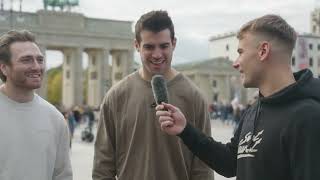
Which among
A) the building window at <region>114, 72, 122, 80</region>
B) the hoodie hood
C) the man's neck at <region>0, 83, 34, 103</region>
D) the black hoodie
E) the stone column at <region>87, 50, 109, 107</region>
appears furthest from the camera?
the building window at <region>114, 72, 122, 80</region>

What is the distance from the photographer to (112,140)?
4145 mm

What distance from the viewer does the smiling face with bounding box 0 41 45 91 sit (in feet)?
13.0

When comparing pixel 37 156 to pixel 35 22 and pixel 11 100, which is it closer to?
pixel 11 100

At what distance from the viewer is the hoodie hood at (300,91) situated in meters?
2.88

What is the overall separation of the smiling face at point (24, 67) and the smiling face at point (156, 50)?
0.76m

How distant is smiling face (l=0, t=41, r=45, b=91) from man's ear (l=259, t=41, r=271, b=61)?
1.70m

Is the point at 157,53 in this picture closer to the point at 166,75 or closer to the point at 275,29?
the point at 166,75

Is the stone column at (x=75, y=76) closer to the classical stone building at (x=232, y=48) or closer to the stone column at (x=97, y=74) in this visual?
the stone column at (x=97, y=74)

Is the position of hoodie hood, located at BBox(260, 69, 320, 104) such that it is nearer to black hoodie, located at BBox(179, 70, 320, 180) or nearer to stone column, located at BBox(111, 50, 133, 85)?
black hoodie, located at BBox(179, 70, 320, 180)

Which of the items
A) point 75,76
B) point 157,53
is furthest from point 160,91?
point 75,76

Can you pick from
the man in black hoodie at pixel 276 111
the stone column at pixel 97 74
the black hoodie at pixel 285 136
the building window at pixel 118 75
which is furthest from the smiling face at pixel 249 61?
the building window at pixel 118 75

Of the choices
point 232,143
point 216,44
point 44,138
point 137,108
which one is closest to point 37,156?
point 44,138

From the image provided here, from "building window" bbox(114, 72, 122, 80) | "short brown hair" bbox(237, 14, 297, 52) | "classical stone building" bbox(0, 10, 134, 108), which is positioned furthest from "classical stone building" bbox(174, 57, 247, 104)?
"short brown hair" bbox(237, 14, 297, 52)

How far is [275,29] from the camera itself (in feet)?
9.91
